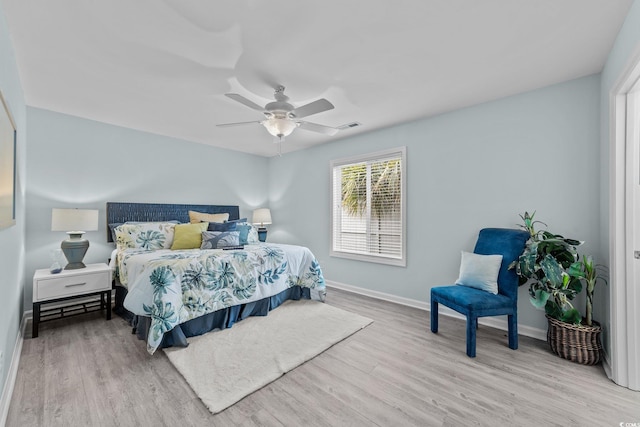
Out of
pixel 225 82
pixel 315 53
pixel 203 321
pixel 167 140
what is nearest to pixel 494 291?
pixel 315 53

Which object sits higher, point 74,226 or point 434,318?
point 74,226

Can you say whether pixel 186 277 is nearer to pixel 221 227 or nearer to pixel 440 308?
pixel 221 227

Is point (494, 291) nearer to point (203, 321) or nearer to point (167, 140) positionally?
Answer: point (203, 321)

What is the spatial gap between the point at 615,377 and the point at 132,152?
18.6ft

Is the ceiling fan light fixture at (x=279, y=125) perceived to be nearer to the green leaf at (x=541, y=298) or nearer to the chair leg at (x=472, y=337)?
the chair leg at (x=472, y=337)

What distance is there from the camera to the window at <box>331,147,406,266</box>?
3854 millimetres

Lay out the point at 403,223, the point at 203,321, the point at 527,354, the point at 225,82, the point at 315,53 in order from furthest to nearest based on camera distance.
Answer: the point at 403,223, the point at 203,321, the point at 225,82, the point at 527,354, the point at 315,53

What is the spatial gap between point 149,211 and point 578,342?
513cm

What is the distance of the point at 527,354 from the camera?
7.78 feet

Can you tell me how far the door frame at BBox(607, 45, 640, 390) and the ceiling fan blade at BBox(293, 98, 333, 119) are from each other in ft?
6.60

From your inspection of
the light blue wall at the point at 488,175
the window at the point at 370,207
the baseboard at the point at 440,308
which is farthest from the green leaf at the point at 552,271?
the window at the point at 370,207

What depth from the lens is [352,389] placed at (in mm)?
1911

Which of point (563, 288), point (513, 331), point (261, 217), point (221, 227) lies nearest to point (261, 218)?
point (261, 217)

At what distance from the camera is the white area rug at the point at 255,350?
1.92m
